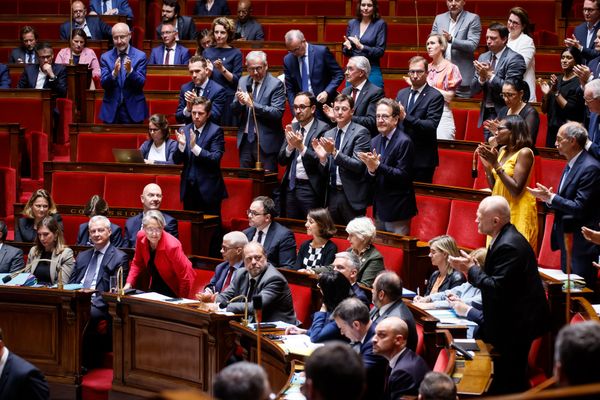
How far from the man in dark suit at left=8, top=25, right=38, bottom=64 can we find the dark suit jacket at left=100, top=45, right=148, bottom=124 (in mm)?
985

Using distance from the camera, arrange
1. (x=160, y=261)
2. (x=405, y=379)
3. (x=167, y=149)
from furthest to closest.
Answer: (x=167, y=149) < (x=160, y=261) < (x=405, y=379)

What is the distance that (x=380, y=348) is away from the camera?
3420 millimetres

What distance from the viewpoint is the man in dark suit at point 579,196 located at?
13.9 feet

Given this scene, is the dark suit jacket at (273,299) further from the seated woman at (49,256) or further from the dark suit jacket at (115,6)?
the dark suit jacket at (115,6)

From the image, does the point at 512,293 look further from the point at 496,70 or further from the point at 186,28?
the point at 186,28

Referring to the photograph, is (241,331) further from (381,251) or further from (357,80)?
(357,80)

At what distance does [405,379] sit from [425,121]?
7.57ft

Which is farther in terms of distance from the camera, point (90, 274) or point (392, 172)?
point (90, 274)

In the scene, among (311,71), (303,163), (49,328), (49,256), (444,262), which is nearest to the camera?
(444,262)

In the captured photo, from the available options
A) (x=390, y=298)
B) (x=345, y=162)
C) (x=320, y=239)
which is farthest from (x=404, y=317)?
(x=345, y=162)

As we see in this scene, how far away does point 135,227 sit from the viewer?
219 inches

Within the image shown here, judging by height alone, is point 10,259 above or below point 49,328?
above

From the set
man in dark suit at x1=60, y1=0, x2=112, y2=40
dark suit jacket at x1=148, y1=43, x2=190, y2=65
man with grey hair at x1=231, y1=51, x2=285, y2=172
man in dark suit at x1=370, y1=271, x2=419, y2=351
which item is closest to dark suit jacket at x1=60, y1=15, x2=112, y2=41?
man in dark suit at x1=60, y1=0, x2=112, y2=40

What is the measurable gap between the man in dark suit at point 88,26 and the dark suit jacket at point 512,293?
4.96 meters
